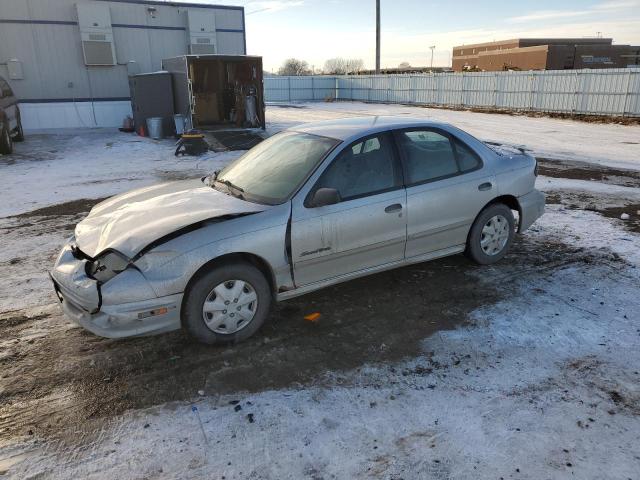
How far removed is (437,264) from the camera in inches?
210

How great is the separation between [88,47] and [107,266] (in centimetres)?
1910

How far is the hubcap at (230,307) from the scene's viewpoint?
3.61 meters

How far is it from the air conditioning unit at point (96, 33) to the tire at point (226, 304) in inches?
761

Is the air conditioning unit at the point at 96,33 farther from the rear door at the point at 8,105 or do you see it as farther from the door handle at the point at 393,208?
the door handle at the point at 393,208

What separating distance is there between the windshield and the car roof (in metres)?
0.11

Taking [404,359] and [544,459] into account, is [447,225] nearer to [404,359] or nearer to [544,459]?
[404,359]

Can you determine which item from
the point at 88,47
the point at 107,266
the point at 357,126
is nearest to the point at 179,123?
the point at 88,47

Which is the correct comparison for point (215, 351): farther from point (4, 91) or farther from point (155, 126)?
point (155, 126)

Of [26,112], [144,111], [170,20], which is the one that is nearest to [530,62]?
[170,20]

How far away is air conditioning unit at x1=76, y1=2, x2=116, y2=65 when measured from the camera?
62.2 feet

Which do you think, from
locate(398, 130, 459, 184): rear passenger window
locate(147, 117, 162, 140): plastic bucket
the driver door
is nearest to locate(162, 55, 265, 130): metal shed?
locate(147, 117, 162, 140): plastic bucket

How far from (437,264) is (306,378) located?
2.49 m

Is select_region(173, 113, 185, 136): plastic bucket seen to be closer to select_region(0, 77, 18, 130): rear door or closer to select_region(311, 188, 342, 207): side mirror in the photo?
select_region(0, 77, 18, 130): rear door

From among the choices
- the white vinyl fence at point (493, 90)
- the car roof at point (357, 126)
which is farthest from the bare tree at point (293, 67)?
the car roof at point (357, 126)
